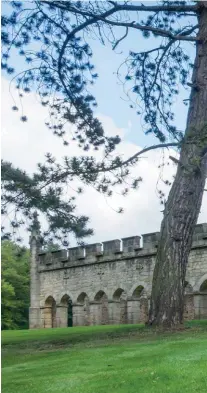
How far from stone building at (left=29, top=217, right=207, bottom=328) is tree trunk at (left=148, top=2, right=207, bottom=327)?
346 inches

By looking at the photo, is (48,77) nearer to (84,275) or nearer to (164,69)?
(164,69)

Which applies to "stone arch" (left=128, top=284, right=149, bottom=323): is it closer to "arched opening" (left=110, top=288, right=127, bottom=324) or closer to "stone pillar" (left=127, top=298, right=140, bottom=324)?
"stone pillar" (left=127, top=298, right=140, bottom=324)

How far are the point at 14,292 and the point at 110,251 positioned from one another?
20481mm

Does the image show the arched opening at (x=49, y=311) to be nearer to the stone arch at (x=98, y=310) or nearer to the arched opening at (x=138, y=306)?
the stone arch at (x=98, y=310)

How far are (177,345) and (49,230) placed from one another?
3600 mm

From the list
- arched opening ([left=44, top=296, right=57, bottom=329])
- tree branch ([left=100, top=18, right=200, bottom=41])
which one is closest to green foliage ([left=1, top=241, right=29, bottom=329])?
arched opening ([left=44, top=296, right=57, bottom=329])

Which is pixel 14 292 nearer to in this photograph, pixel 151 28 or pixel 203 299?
pixel 203 299

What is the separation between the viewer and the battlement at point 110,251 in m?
21.0

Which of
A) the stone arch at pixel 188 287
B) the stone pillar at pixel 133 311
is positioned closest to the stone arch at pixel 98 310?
the stone pillar at pixel 133 311

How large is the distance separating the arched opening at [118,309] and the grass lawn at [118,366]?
1268cm

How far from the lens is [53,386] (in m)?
7.02

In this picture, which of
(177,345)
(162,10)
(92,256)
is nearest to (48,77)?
(162,10)

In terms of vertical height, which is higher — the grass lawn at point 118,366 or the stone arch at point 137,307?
the stone arch at point 137,307

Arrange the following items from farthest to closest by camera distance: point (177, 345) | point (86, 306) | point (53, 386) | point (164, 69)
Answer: point (86, 306) < point (164, 69) < point (177, 345) < point (53, 386)
